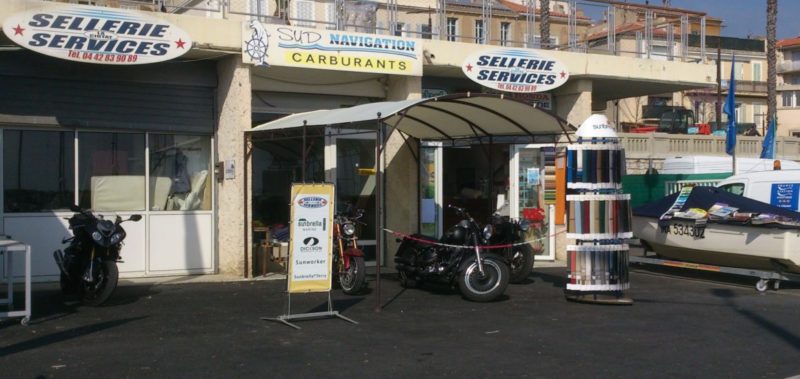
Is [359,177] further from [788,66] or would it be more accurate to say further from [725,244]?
[788,66]

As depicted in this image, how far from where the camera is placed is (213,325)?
9.74 meters

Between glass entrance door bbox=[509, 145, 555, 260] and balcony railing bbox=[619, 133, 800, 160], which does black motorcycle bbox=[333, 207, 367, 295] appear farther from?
balcony railing bbox=[619, 133, 800, 160]

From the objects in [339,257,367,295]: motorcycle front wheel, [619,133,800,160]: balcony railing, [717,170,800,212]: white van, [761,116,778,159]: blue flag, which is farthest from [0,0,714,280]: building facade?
[619,133,800,160]: balcony railing

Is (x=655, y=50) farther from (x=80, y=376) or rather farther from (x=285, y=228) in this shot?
(x=80, y=376)

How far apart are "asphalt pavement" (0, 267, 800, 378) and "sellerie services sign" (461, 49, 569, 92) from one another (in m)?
4.44

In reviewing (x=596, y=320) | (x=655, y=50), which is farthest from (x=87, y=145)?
(x=655, y=50)

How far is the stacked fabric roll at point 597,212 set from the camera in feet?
37.4

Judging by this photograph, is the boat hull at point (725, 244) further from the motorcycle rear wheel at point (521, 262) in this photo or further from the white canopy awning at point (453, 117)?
the white canopy awning at point (453, 117)

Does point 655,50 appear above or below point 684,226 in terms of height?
above

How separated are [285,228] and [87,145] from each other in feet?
11.5

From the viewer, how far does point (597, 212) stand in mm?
11422

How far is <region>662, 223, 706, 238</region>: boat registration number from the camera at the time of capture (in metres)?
14.0

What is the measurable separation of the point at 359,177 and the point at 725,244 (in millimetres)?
6322

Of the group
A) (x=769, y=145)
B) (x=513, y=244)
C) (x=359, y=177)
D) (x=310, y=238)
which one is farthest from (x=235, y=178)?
(x=769, y=145)
